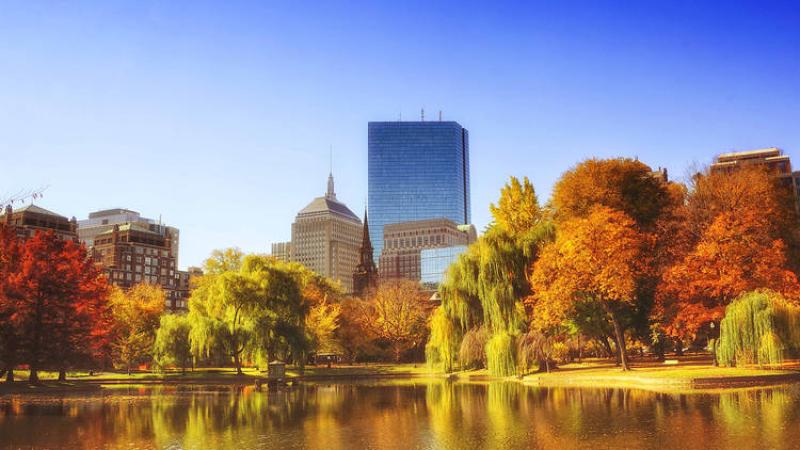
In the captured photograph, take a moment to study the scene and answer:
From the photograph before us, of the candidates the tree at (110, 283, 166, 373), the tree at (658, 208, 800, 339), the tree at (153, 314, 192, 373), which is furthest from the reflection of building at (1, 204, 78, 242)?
the tree at (658, 208, 800, 339)

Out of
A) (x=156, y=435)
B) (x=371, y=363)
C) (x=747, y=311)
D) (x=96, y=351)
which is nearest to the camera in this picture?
(x=156, y=435)

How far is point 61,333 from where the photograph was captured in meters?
51.7

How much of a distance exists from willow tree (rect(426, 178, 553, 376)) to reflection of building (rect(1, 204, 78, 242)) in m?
146

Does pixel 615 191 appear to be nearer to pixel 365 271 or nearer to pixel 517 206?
pixel 517 206

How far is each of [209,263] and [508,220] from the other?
40153 millimetres

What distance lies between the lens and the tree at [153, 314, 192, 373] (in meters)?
65.8

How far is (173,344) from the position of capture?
2591 inches

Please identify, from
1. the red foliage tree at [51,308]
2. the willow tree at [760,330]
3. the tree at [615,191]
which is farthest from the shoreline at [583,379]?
the tree at [615,191]

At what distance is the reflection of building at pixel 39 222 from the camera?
6964 inches

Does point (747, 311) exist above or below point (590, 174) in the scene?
below

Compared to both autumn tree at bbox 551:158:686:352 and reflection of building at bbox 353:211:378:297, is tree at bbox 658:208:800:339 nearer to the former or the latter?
autumn tree at bbox 551:158:686:352

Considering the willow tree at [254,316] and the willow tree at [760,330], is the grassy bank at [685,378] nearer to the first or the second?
the willow tree at [760,330]

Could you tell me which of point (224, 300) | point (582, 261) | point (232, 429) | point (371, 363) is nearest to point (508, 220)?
point (582, 261)

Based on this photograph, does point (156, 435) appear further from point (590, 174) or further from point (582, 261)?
point (590, 174)
